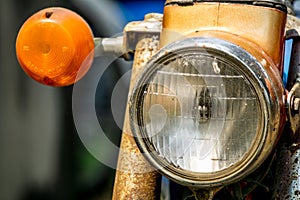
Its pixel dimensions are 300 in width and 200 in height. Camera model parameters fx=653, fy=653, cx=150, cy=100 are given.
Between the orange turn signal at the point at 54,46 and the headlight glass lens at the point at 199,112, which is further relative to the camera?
the orange turn signal at the point at 54,46

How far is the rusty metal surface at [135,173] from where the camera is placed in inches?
40.2

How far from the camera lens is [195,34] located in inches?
36.2

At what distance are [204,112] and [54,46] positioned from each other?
0.28m

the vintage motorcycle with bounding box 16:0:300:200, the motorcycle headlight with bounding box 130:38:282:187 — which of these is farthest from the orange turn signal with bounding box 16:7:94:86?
the motorcycle headlight with bounding box 130:38:282:187

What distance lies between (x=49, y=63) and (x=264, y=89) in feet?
1.21

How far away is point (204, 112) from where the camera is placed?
2.95 feet

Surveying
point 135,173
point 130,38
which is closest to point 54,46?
point 130,38

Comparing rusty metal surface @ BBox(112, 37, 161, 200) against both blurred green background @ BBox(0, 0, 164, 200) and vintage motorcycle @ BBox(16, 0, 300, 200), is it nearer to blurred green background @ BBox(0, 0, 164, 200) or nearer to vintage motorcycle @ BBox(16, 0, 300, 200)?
vintage motorcycle @ BBox(16, 0, 300, 200)

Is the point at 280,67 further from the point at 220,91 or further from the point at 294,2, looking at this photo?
the point at 294,2

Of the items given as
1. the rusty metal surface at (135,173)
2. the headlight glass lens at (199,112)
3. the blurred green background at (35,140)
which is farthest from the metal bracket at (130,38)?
the blurred green background at (35,140)

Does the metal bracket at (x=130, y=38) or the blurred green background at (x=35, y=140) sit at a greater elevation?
the metal bracket at (x=130, y=38)

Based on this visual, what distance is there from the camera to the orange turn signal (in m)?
1.02

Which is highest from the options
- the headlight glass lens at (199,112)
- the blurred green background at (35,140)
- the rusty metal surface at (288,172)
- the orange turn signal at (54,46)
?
the orange turn signal at (54,46)

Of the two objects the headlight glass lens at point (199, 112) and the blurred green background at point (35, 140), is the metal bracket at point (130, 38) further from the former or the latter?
the blurred green background at point (35, 140)
